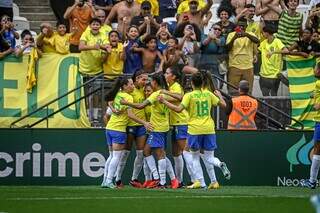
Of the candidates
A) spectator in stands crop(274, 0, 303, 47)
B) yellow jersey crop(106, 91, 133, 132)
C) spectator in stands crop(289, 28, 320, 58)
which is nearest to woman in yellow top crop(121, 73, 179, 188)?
yellow jersey crop(106, 91, 133, 132)

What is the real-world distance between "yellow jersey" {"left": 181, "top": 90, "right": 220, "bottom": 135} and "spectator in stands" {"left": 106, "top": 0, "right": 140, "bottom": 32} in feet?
17.3

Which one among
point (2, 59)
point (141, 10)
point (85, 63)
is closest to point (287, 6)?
point (141, 10)

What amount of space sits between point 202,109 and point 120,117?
1.66m

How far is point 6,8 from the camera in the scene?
83.5 feet

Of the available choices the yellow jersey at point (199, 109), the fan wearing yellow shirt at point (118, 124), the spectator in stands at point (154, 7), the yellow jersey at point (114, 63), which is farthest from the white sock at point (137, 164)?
the spectator in stands at point (154, 7)

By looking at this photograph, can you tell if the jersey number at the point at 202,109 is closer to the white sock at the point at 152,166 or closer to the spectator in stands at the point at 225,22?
the white sock at the point at 152,166

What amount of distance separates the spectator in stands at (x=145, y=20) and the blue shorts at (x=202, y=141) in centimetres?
457

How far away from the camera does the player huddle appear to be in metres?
19.6

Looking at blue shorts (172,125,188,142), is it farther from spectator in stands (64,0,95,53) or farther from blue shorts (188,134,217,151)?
spectator in stands (64,0,95,53)

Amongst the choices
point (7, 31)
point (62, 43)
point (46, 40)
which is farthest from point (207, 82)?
point (7, 31)

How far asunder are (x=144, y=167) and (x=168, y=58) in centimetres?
257

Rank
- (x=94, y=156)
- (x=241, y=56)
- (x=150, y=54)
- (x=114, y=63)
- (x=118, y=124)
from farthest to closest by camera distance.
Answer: (x=241, y=56), (x=114, y=63), (x=150, y=54), (x=94, y=156), (x=118, y=124)

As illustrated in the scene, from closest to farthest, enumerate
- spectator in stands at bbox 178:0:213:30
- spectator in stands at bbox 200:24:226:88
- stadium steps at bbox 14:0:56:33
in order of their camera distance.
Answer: spectator in stands at bbox 200:24:226:88
spectator in stands at bbox 178:0:213:30
stadium steps at bbox 14:0:56:33

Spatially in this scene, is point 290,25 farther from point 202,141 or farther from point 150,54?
point 202,141
